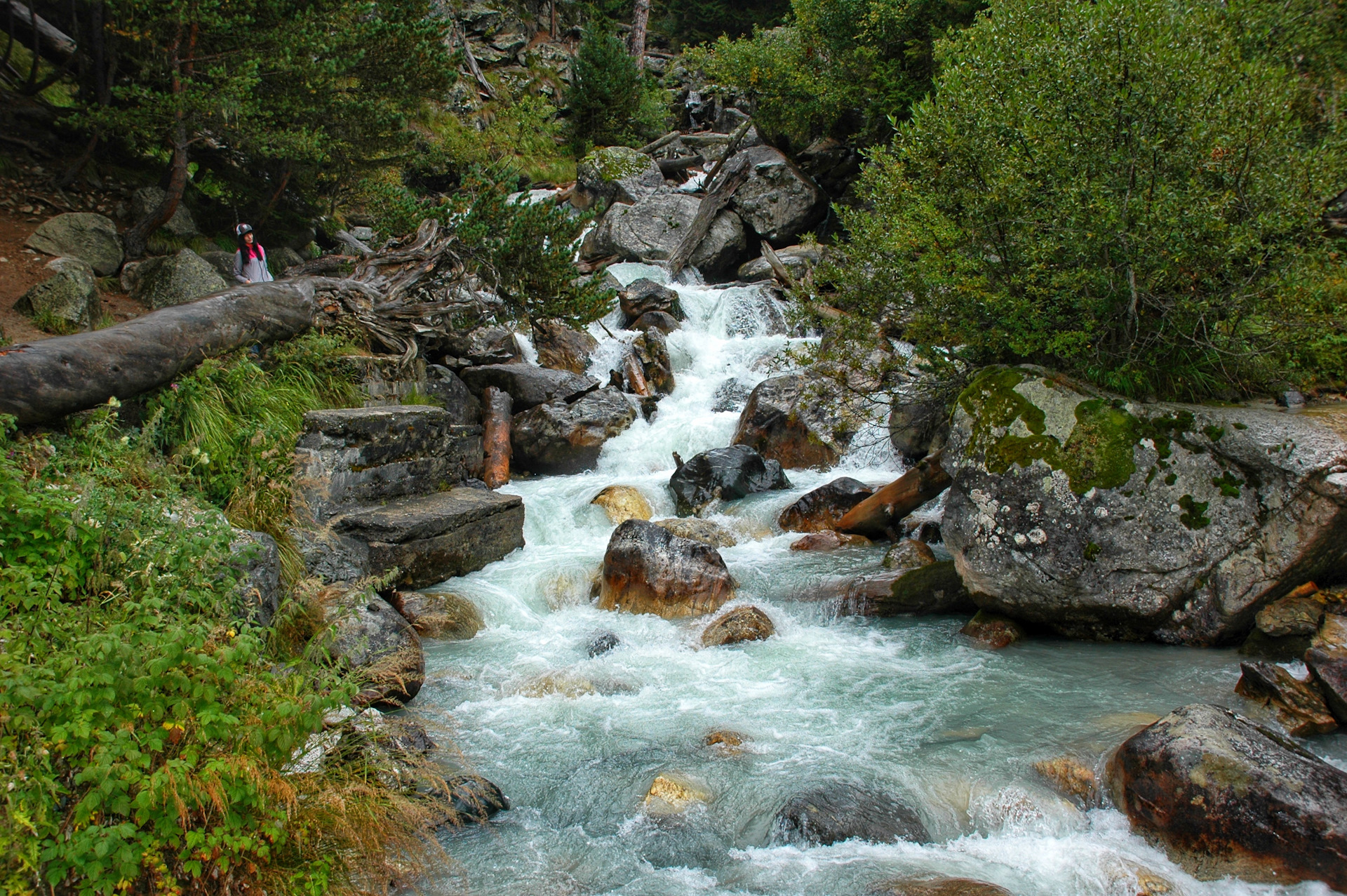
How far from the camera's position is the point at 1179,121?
274 inches

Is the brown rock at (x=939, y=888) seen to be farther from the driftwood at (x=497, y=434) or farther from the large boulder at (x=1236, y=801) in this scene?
the driftwood at (x=497, y=434)

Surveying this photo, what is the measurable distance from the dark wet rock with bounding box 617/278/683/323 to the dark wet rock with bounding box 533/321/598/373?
6.92ft

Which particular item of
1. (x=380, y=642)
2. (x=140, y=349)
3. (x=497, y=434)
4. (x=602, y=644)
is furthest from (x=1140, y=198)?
(x=497, y=434)

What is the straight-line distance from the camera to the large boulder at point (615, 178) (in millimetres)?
24266

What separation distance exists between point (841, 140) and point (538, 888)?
23.4 metres

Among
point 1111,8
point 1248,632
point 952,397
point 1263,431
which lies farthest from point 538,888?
point 1111,8

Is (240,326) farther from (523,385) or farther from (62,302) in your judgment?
(523,385)

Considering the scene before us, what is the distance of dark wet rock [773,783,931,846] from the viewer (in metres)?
4.70

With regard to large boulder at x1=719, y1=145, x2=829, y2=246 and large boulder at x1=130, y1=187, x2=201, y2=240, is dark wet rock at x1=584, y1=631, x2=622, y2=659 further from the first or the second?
large boulder at x1=719, y1=145, x2=829, y2=246

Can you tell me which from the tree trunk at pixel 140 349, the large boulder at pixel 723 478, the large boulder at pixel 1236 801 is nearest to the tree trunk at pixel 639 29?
the large boulder at pixel 723 478

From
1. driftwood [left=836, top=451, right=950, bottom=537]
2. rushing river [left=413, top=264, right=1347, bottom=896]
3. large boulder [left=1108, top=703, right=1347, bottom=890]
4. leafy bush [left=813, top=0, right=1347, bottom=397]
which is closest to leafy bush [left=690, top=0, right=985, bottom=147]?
leafy bush [left=813, top=0, right=1347, bottom=397]

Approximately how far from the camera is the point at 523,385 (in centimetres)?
1362

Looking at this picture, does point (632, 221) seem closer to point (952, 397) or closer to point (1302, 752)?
point (952, 397)

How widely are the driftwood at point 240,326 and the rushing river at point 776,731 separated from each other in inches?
148
